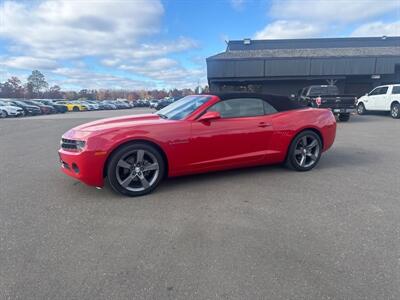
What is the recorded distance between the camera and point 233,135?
4.26 meters


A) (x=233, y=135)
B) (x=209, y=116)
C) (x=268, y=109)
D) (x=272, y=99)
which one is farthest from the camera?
(x=272, y=99)

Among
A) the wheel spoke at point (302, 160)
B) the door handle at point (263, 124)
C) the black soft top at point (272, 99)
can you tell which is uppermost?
the black soft top at point (272, 99)

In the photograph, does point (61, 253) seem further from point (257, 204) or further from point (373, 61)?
point (373, 61)

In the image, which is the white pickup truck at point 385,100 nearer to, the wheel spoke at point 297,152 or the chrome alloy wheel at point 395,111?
the chrome alloy wheel at point 395,111

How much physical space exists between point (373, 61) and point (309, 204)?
25037 mm

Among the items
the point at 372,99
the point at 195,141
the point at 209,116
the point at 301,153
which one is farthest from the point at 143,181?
the point at 372,99

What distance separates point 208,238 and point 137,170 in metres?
1.59

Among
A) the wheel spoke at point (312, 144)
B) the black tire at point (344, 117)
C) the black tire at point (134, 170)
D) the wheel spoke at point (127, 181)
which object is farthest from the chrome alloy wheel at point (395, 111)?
the wheel spoke at point (127, 181)

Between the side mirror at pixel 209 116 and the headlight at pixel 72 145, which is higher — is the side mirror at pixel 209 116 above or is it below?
above

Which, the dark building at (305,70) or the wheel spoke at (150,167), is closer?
the wheel spoke at (150,167)

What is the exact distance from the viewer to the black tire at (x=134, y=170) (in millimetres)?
3705

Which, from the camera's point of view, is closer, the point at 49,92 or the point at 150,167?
the point at 150,167

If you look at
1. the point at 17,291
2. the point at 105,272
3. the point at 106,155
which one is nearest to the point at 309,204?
the point at 105,272

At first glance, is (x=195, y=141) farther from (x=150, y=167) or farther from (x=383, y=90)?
(x=383, y=90)
